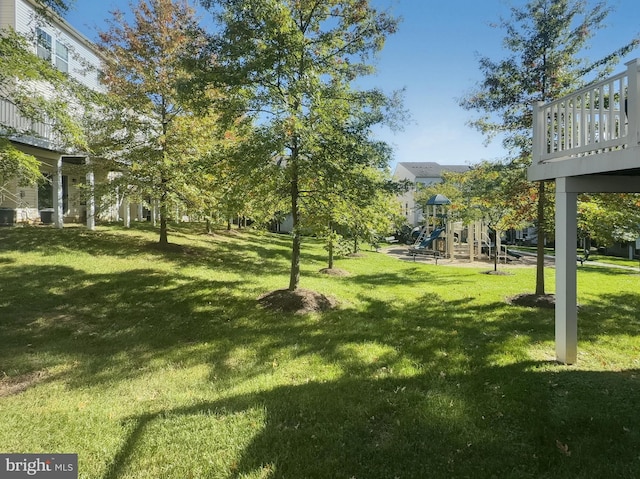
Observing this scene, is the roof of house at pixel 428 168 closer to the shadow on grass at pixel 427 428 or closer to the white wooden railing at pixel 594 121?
the white wooden railing at pixel 594 121

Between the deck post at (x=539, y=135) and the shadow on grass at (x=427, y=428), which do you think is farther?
the deck post at (x=539, y=135)

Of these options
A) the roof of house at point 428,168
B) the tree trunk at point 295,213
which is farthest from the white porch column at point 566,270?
the roof of house at point 428,168

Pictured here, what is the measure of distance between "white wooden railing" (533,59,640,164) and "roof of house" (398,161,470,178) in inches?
1840

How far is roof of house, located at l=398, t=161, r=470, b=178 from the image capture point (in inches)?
2093

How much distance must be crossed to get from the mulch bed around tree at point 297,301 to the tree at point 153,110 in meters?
5.38

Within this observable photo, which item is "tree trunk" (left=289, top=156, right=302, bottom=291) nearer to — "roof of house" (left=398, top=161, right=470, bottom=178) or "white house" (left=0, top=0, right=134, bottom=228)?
"white house" (left=0, top=0, right=134, bottom=228)

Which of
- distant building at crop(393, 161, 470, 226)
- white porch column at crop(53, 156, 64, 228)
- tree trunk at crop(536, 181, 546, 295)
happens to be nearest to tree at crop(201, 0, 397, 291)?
tree trunk at crop(536, 181, 546, 295)

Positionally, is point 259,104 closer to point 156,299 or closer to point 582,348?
point 156,299

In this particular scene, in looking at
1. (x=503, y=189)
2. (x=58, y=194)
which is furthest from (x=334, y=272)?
(x=58, y=194)

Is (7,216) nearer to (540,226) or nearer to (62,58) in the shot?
(62,58)

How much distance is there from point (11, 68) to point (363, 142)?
5474mm

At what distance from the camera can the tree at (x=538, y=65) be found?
8.38 meters

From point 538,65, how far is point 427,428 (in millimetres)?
8177

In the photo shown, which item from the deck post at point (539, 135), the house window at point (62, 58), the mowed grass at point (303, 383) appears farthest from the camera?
the house window at point (62, 58)
